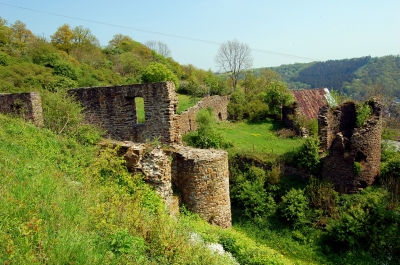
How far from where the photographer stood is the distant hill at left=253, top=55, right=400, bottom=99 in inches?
2712

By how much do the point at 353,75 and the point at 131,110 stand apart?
93.6 m

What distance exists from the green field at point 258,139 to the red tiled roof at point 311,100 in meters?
3.10

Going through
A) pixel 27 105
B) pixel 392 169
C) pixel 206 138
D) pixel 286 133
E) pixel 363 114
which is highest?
pixel 27 105

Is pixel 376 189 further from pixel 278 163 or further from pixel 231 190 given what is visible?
pixel 231 190

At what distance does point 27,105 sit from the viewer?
10.7 meters

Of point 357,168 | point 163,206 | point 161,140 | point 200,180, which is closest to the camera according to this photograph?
point 163,206

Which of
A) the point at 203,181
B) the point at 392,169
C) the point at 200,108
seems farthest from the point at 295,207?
the point at 200,108

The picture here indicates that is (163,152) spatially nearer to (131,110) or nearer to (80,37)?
(131,110)

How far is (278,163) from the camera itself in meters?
13.5

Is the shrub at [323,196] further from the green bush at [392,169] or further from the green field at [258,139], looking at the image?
the green field at [258,139]

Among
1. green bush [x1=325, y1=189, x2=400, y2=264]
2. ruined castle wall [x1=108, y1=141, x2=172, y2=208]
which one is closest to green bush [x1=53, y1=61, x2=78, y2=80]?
ruined castle wall [x1=108, y1=141, x2=172, y2=208]

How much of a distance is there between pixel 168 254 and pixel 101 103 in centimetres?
776

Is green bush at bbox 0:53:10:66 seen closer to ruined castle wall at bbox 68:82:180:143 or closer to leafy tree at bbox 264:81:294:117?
ruined castle wall at bbox 68:82:180:143

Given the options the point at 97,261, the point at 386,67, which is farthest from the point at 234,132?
the point at 386,67
